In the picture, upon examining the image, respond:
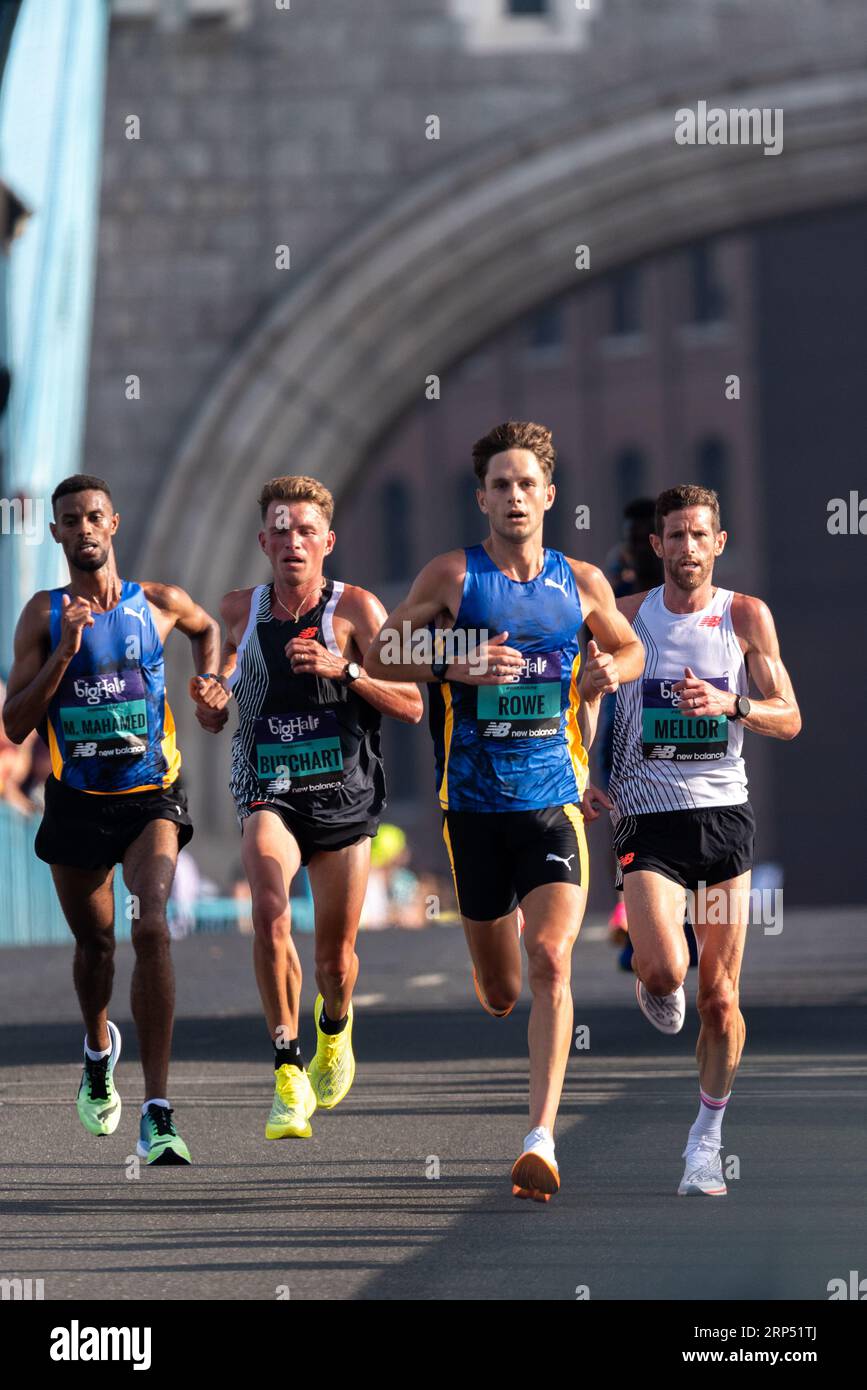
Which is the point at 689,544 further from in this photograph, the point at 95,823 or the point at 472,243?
the point at 472,243

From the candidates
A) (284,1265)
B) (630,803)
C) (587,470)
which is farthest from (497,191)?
(587,470)

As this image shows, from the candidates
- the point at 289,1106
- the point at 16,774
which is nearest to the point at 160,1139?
the point at 289,1106

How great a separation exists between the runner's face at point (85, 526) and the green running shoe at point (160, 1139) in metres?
1.57

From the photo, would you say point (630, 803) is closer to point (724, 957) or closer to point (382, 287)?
point (724, 957)

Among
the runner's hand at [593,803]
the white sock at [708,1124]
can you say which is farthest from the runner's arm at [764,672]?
the white sock at [708,1124]

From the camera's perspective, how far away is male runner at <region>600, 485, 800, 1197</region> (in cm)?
699

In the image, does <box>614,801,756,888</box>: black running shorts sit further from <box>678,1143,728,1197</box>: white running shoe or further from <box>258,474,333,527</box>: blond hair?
<box>258,474,333,527</box>: blond hair

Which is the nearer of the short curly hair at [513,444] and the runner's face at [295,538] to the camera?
the short curly hair at [513,444]

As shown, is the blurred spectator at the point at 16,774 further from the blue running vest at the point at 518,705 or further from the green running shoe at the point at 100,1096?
the blue running vest at the point at 518,705

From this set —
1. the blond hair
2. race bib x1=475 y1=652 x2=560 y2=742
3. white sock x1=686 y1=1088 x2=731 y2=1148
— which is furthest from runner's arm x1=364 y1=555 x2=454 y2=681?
white sock x1=686 y1=1088 x2=731 y2=1148

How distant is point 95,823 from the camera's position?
7789 millimetres

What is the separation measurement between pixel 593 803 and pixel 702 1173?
1.23m

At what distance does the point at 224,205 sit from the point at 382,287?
5.02 feet

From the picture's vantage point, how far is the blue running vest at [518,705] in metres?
7.09
